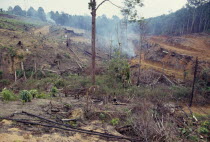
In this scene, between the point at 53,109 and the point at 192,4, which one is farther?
the point at 192,4

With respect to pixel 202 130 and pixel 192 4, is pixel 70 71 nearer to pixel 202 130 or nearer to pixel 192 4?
pixel 202 130

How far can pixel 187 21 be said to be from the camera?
36.7m

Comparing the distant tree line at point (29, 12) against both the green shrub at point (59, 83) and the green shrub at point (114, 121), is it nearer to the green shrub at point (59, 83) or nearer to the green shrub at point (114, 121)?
the green shrub at point (59, 83)

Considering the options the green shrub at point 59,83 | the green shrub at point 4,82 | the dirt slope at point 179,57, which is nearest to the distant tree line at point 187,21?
the dirt slope at point 179,57

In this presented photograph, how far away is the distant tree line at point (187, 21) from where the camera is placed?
109 ft

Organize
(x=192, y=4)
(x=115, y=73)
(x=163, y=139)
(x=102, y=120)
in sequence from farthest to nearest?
(x=192, y=4)
(x=115, y=73)
(x=102, y=120)
(x=163, y=139)

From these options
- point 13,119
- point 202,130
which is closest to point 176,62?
point 202,130

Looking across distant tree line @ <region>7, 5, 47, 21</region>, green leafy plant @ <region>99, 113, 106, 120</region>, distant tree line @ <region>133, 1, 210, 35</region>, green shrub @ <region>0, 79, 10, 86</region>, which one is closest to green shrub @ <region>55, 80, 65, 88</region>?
green shrub @ <region>0, 79, 10, 86</region>

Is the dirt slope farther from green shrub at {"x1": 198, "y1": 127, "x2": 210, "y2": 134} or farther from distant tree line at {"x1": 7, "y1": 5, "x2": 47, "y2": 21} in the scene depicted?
distant tree line at {"x1": 7, "y1": 5, "x2": 47, "y2": 21}

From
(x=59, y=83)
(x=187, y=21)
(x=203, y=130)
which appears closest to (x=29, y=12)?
(x=187, y=21)

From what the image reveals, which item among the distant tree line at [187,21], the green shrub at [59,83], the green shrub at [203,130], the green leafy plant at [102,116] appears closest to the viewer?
the green leafy plant at [102,116]

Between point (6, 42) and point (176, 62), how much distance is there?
21332mm

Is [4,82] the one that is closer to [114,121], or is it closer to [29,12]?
[114,121]

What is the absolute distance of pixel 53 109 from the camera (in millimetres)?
6477
